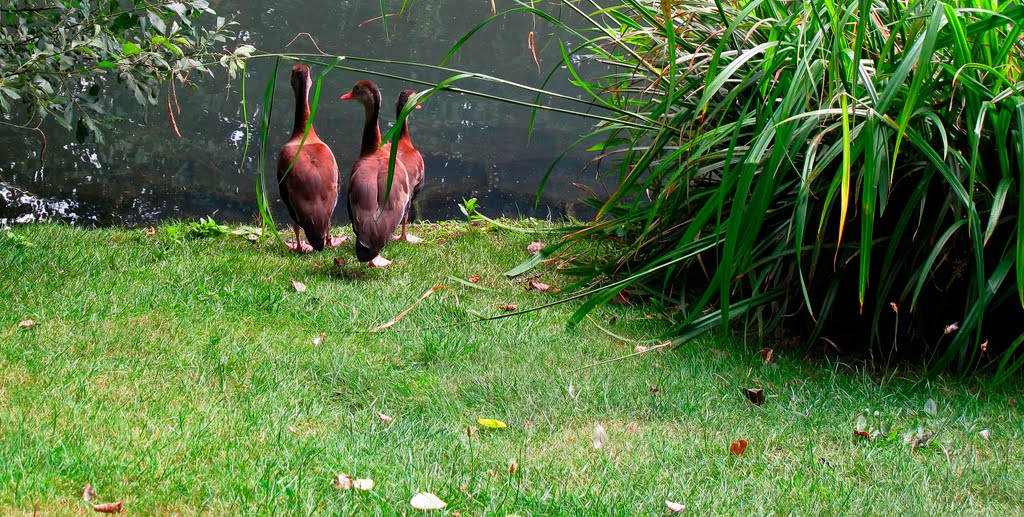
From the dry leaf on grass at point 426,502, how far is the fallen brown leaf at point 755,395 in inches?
59.5

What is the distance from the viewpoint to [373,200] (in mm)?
5066

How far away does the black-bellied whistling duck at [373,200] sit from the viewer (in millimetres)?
4840

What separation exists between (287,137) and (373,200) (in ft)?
15.9

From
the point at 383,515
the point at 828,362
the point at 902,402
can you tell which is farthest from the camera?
the point at 828,362

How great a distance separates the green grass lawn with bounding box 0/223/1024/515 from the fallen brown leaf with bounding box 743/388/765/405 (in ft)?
0.13

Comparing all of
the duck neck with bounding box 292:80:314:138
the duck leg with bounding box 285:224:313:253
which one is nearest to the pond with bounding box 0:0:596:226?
the duck neck with bounding box 292:80:314:138

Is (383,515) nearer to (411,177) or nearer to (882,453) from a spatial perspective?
(882,453)

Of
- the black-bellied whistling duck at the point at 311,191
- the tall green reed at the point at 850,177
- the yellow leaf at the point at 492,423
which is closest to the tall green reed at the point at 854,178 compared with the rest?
the tall green reed at the point at 850,177

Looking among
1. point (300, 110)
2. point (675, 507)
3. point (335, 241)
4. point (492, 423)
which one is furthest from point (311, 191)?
point (675, 507)

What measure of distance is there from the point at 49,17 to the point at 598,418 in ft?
13.2


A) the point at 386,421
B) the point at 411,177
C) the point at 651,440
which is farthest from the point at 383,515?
the point at 411,177

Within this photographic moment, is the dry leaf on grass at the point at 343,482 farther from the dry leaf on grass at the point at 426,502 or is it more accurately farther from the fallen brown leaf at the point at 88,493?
the fallen brown leaf at the point at 88,493

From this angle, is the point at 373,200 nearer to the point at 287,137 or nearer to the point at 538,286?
the point at 538,286

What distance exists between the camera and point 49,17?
16.5 feet
